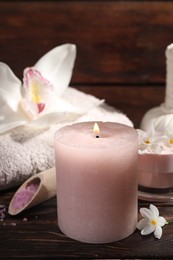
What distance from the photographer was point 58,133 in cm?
66

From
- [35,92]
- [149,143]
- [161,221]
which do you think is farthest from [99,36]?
[161,221]

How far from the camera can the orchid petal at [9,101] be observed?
812 mm

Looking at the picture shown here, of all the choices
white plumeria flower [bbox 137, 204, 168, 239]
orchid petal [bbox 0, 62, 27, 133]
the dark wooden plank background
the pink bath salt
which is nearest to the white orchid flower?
orchid petal [bbox 0, 62, 27, 133]

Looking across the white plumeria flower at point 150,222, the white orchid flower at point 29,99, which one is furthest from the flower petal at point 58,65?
the white plumeria flower at point 150,222

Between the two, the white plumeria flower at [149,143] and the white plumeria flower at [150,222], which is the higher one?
the white plumeria flower at [149,143]

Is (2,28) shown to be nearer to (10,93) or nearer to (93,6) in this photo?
(93,6)

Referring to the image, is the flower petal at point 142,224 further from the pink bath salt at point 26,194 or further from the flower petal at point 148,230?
the pink bath salt at point 26,194

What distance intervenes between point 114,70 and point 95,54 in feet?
0.22

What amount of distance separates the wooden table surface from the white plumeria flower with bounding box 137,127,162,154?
4.1 inches

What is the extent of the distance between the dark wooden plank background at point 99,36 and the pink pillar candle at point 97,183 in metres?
0.60

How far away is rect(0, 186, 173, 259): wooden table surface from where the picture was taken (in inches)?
24.0

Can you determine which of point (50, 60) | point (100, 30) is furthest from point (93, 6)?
point (50, 60)

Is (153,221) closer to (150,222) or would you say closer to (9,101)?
(150,222)

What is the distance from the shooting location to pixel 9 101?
83cm
